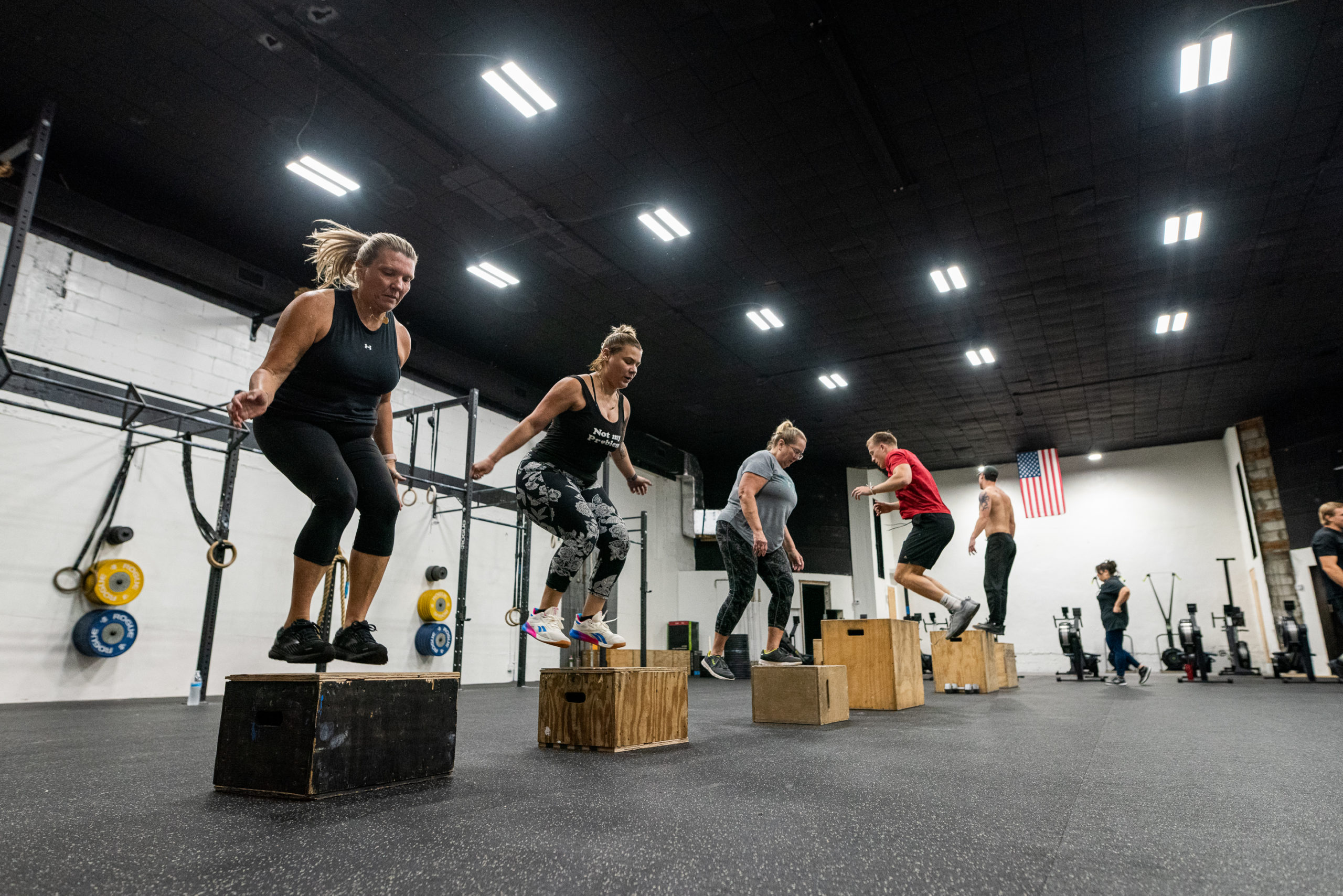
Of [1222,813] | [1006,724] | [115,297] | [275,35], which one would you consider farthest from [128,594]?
[1222,813]

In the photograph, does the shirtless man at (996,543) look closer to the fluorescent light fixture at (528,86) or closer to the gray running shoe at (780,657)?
the gray running shoe at (780,657)

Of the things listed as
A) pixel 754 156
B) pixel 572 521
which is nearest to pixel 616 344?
Answer: pixel 572 521

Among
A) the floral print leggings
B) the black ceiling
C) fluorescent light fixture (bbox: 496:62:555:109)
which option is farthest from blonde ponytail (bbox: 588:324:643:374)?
fluorescent light fixture (bbox: 496:62:555:109)

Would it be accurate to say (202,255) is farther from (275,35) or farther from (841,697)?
(841,697)

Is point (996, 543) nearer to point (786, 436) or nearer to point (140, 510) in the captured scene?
point (786, 436)

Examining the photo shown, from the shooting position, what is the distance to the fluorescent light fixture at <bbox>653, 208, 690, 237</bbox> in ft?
23.5

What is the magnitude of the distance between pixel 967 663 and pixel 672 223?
16.5ft

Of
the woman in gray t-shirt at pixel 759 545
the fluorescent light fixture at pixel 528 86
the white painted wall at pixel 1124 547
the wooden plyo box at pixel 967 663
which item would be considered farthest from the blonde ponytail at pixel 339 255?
the white painted wall at pixel 1124 547

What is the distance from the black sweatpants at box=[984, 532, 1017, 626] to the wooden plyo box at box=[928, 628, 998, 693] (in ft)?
3.40

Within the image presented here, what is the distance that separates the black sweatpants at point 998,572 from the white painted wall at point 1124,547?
10222mm

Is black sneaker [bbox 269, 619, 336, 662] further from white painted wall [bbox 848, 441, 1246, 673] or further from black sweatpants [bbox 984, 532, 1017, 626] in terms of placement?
white painted wall [bbox 848, 441, 1246, 673]

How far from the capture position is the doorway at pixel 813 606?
49.0 feet

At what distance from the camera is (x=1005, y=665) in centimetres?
807

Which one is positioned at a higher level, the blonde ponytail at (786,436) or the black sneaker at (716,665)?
the blonde ponytail at (786,436)
